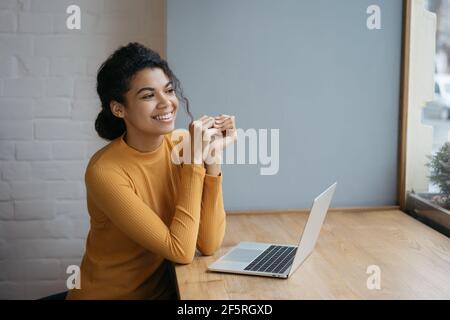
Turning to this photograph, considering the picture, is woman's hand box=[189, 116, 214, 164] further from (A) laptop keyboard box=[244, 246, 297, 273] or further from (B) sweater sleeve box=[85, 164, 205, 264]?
(A) laptop keyboard box=[244, 246, 297, 273]

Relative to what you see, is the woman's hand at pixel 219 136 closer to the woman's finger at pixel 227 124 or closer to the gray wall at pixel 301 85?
the woman's finger at pixel 227 124

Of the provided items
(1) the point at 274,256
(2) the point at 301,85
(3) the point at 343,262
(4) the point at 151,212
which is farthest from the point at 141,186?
(2) the point at 301,85

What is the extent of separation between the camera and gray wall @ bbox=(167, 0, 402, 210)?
1996 millimetres

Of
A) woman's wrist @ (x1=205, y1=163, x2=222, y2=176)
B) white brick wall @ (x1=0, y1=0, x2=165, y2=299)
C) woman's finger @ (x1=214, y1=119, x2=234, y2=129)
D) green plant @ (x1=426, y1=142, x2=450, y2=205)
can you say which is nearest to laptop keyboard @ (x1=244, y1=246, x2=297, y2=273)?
woman's wrist @ (x1=205, y1=163, x2=222, y2=176)

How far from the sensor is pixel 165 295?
1685mm

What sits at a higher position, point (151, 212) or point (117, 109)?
point (117, 109)

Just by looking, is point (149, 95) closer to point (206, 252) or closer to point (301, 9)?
point (206, 252)

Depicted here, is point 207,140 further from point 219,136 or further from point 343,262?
point 343,262

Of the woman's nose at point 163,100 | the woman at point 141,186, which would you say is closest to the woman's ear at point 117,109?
the woman at point 141,186

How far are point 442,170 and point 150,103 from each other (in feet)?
3.06

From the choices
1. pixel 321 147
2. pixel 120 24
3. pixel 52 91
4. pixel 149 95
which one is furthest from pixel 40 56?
pixel 321 147

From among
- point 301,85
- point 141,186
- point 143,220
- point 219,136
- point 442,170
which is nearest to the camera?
point 143,220

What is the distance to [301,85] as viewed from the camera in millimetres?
2055

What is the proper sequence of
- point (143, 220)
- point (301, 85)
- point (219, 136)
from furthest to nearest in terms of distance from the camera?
point (301, 85) → point (219, 136) → point (143, 220)
